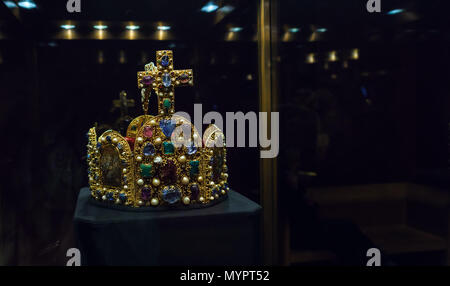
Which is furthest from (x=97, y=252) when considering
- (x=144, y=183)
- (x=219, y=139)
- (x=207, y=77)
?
(x=207, y=77)

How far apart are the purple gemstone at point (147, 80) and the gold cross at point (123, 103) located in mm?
88

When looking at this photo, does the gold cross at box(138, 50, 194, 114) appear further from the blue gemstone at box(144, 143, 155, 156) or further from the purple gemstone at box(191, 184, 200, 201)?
the purple gemstone at box(191, 184, 200, 201)

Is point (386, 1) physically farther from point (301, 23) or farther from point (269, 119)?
point (269, 119)

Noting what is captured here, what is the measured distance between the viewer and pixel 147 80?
39.6 inches

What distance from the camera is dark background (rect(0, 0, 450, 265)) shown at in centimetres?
100

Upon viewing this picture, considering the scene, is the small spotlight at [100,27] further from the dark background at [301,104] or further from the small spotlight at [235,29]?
the small spotlight at [235,29]

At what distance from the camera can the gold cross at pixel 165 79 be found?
3.28 ft

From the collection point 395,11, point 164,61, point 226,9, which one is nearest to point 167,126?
point 164,61

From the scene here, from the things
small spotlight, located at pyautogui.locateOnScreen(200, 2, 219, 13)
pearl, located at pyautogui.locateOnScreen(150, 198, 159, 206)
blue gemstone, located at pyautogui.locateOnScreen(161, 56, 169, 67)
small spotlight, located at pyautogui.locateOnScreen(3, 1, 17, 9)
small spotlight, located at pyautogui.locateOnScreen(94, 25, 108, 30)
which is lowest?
pearl, located at pyautogui.locateOnScreen(150, 198, 159, 206)

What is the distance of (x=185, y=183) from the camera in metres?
0.97

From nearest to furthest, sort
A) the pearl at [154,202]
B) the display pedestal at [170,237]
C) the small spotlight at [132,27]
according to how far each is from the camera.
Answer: the display pedestal at [170,237]
the pearl at [154,202]
the small spotlight at [132,27]

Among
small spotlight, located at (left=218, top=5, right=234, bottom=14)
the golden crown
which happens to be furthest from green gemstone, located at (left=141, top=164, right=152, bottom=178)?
small spotlight, located at (left=218, top=5, right=234, bottom=14)

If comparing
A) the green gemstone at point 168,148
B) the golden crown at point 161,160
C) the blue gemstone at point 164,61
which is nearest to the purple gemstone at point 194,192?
the golden crown at point 161,160

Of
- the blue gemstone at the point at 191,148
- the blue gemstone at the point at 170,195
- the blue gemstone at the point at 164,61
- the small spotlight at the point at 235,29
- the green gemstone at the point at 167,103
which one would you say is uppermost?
the small spotlight at the point at 235,29
